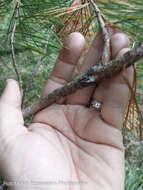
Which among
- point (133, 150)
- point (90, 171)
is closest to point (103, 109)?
point (90, 171)

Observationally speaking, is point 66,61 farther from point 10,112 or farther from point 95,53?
point 10,112

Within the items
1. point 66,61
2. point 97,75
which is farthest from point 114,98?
point 66,61

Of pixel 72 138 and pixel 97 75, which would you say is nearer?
pixel 97 75

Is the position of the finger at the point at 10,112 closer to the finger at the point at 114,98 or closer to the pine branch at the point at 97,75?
the pine branch at the point at 97,75

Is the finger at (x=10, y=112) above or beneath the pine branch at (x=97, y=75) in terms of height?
A: beneath

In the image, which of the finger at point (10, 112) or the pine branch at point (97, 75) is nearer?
the pine branch at point (97, 75)

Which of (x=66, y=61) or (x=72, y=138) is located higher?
(x=66, y=61)

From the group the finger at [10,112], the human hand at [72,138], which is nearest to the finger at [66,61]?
the human hand at [72,138]
